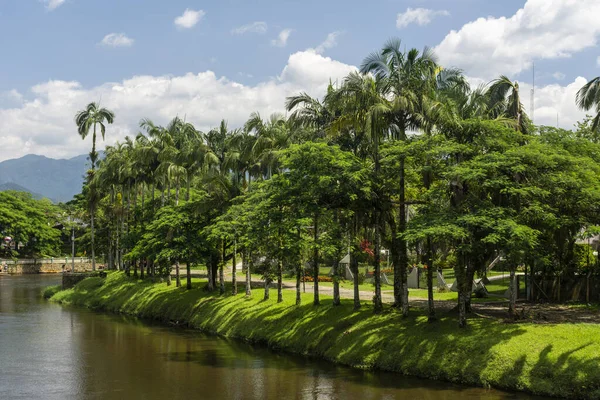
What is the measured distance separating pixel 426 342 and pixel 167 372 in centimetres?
1278

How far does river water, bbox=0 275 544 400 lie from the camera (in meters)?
26.3

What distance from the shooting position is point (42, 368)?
32.2 meters

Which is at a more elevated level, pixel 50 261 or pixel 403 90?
pixel 403 90

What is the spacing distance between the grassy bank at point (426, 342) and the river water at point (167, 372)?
0.85m

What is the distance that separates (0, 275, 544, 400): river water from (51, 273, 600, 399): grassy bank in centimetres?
85

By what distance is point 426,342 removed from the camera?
96.1 ft

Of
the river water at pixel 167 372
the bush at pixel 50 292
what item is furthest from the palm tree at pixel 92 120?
the river water at pixel 167 372

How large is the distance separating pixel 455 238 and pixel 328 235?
8512mm

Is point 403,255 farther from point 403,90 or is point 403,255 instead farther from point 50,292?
point 50,292

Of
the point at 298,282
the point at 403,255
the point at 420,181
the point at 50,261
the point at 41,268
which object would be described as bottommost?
the point at 41,268

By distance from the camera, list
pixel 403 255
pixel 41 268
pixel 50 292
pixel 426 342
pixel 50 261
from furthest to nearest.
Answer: pixel 50 261 < pixel 41 268 < pixel 50 292 < pixel 403 255 < pixel 426 342

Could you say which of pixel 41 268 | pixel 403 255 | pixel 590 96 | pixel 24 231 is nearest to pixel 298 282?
pixel 403 255

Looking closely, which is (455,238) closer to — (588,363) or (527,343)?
(527,343)

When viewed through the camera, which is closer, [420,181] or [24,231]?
[420,181]
